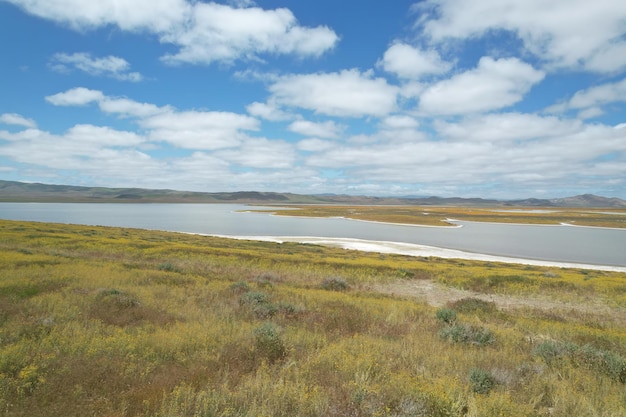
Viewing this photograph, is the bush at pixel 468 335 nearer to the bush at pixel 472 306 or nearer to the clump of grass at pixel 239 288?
the bush at pixel 472 306

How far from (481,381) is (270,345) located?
13.6 feet

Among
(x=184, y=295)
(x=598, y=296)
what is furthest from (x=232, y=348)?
(x=598, y=296)

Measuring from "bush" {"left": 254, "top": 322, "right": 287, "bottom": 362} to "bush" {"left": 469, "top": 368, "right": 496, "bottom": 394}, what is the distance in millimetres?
3668

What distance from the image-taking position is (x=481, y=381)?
627 centimetres

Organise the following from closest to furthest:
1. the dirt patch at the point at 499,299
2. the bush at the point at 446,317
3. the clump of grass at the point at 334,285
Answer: the bush at the point at 446,317
the dirt patch at the point at 499,299
the clump of grass at the point at 334,285

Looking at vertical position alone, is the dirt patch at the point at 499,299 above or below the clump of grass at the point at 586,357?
below

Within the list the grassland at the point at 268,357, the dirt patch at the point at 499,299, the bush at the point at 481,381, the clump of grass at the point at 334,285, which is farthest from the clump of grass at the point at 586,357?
the clump of grass at the point at 334,285

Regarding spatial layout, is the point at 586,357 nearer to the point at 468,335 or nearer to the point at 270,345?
the point at 468,335

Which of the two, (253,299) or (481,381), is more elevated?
(481,381)

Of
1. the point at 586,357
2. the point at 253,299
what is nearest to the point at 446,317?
the point at 586,357

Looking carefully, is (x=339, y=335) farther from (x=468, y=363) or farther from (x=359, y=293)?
(x=359, y=293)

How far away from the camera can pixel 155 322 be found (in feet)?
29.7

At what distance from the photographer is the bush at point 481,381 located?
20.2 ft

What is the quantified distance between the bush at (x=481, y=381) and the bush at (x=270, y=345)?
3.67 meters
